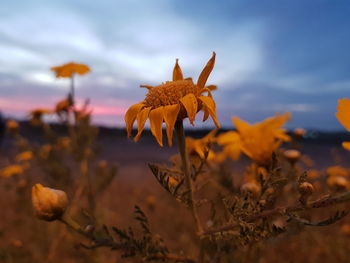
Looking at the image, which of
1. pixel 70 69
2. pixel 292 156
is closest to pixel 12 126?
pixel 70 69

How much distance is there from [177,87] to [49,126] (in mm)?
2962

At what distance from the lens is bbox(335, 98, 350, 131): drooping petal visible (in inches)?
38.1

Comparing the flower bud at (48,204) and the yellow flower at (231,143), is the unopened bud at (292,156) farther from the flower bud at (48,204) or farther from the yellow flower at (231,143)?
the flower bud at (48,204)

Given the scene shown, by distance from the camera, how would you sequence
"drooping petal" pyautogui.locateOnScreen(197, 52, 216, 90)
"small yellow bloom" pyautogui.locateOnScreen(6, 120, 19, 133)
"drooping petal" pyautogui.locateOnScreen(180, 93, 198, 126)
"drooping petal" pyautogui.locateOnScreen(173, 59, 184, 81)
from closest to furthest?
"drooping petal" pyautogui.locateOnScreen(180, 93, 198, 126), "drooping petal" pyautogui.locateOnScreen(197, 52, 216, 90), "drooping petal" pyautogui.locateOnScreen(173, 59, 184, 81), "small yellow bloom" pyautogui.locateOnScreen(6, 120, 19, 133)

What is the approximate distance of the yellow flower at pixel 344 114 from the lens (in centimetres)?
97

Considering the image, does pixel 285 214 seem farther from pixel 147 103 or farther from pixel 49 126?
pixel 49 126

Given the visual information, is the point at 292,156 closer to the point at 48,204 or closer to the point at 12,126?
the point at 48,204

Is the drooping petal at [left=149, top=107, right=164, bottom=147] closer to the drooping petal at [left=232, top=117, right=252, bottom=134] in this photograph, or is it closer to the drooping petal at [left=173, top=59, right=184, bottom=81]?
the drooping petal at [left=173, top=59, right=184, bottom=81]

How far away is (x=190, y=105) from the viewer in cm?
95

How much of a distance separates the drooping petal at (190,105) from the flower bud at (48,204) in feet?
1.79

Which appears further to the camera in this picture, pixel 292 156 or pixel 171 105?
pixel 292 156

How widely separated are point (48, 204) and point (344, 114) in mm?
1036

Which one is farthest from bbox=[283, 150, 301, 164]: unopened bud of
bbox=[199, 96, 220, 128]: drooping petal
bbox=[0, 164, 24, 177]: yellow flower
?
bbox=[0, 164, 24, 177]: yellow flower

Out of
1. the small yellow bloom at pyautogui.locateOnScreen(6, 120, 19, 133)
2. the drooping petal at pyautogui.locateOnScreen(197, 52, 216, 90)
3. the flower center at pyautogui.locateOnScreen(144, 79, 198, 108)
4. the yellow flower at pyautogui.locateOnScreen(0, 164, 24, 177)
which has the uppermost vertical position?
the drooping petal at pyautogui.locateOnScreen(197, 52, 216, 90)
